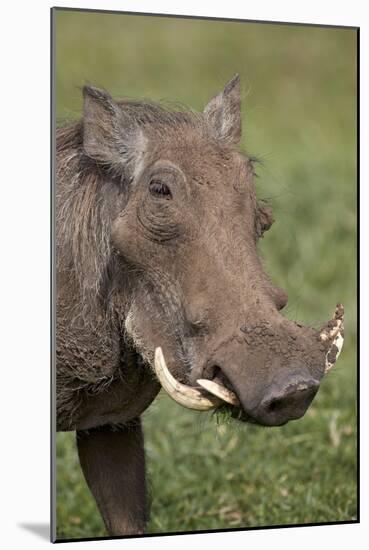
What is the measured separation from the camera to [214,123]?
4055mm

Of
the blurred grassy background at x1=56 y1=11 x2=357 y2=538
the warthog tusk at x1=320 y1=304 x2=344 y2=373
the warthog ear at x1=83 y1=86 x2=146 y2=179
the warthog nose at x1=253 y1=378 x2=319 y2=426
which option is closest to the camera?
the warthog nose at x1=253 y1=378 x2=319 y2=426

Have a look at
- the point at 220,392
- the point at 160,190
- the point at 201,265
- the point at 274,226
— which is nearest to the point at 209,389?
the point at 220,392

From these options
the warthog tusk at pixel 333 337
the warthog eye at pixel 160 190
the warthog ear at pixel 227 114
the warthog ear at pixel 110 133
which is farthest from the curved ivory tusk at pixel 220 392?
the warthog ear at pixel 227 114

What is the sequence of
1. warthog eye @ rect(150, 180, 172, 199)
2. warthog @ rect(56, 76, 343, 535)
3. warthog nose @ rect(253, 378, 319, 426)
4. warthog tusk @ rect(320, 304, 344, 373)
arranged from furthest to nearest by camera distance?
1. warthog eye @ rect(150, 180, 172, 199)
2. warthog tusk @ rect(320, 304, 344, 373)
3. warthog @ rect(56, 76, 343, 535)
4. warthog nose @ rect(253, 378, 319, 426)

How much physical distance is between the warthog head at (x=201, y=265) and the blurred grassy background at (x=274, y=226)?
1.32 meters

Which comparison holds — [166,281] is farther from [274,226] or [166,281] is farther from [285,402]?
[274,226]

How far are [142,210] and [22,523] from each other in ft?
3.72

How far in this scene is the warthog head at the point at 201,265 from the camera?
3.48 meters

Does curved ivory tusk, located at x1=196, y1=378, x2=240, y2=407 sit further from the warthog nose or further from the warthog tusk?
the warthog tusk

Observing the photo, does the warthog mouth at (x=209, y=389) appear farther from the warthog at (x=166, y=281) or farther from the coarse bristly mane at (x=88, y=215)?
the coarse bristly mane at (x=88, y=215)

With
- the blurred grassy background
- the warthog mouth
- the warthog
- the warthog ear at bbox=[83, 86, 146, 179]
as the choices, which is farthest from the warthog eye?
the blurred grassy background

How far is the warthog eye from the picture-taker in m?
3.80

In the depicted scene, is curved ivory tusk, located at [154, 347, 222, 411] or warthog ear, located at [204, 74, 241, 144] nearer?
curved ivory tusk, located at [154, 347, 222, 411]

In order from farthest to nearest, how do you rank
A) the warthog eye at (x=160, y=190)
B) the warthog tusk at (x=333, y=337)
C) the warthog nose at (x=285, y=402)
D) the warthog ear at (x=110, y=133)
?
the warthog ear at (x=110, y=133)
the warthog eye at (x=160, y=190)
the warthog tusk at (x=333, y=337)
the warthog nose at (x=285, y=402)
